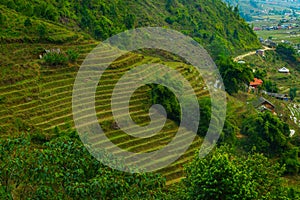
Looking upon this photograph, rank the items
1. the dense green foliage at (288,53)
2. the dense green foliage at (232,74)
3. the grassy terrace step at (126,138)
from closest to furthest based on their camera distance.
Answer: the grassy terrace step at (126,138) < the dense green foliage at (232,74) < the dense green foliage at (288,53)

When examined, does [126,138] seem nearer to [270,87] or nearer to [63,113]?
[63,113]

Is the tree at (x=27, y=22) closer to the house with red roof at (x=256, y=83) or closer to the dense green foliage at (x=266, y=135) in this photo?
the dense green foliage at (x=266, y=135)

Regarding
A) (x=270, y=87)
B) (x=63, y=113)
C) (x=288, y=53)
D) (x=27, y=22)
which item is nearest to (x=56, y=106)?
(x=63, y=113)

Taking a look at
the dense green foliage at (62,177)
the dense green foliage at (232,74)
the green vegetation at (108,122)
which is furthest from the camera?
the dense green foliage at (232,74)

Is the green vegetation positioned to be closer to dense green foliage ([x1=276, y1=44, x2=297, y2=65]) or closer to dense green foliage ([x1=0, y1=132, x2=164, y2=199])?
dense green foliage ([x1=0, y1=132, x2=164, y2=199])

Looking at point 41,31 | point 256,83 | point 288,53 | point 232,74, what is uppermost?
point 41,31

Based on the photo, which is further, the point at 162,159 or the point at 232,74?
the point at 232,74

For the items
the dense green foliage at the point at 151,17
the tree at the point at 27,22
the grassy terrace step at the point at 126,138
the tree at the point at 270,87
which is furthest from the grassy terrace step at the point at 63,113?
the tree at the point at 270,87
